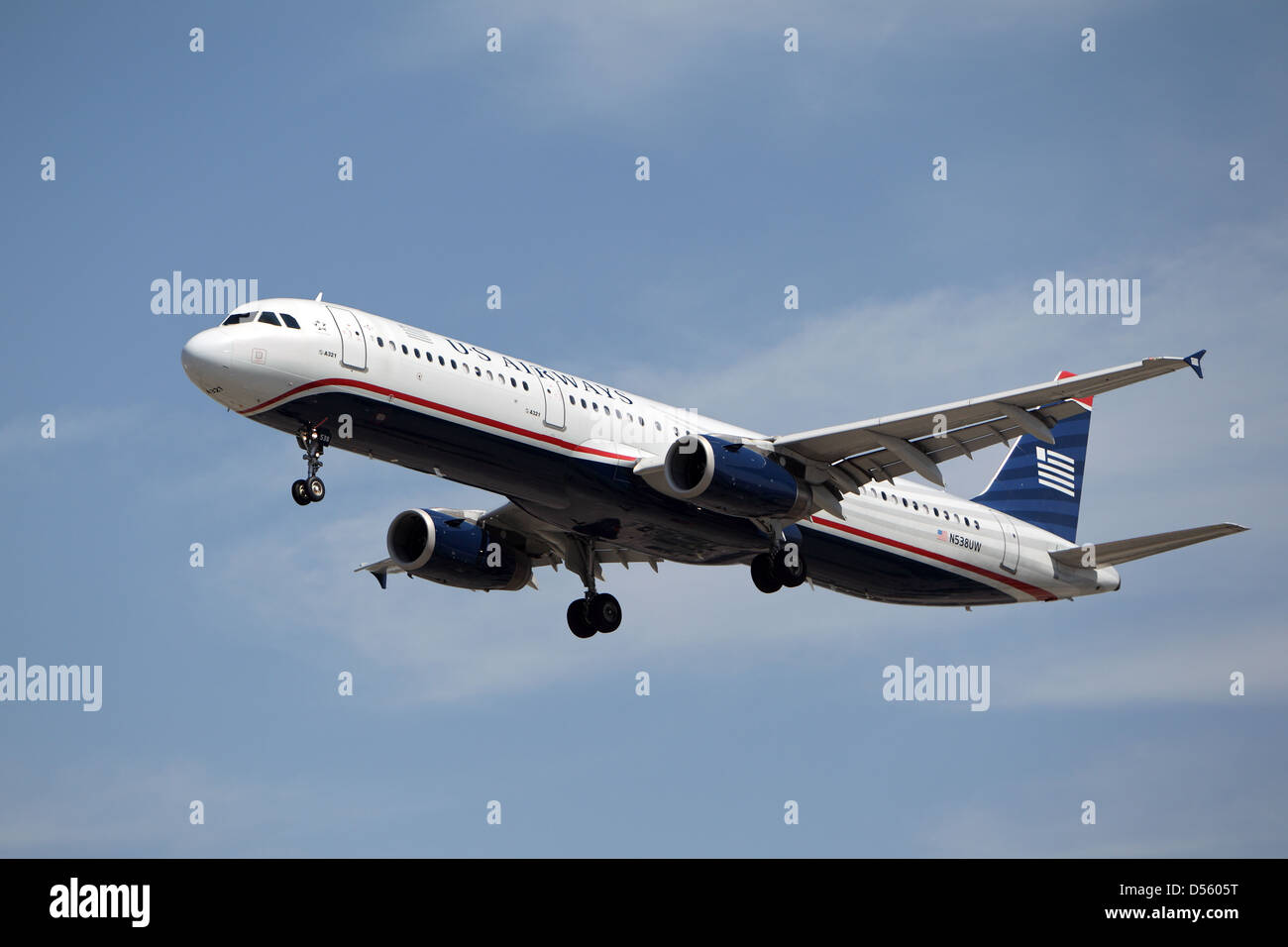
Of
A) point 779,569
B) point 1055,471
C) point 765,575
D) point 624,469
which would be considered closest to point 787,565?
point 779,569

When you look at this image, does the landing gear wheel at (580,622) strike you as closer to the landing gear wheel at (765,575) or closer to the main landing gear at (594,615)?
the main landing gear at (594,615)

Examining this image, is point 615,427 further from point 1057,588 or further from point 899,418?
point 1057,588

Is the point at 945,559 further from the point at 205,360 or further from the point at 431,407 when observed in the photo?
the point at 205,360

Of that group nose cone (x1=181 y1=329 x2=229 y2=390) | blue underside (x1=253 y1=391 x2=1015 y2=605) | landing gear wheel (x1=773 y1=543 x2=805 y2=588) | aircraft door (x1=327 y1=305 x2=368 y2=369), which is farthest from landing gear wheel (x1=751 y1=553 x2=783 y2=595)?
nose cone (x1=181 y1=329 x2=229 y2=390)

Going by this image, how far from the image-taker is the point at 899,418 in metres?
37.9

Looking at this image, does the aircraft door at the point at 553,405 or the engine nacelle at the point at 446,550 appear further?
the engine nacelle at the point at 446,550

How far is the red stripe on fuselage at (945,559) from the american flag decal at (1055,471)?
458 centimetres

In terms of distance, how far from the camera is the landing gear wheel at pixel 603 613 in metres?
45.1

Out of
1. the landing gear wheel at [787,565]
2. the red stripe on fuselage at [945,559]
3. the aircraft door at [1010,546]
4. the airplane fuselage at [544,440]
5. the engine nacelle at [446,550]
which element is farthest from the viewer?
the aircraft door at [1010,546]

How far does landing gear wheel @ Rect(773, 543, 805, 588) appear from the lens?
41.4 m

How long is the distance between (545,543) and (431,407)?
9.89 meters

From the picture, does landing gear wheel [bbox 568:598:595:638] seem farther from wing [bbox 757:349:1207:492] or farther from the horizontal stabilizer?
the horizontal stabilizer

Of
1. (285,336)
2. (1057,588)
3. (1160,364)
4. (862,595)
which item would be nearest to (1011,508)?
(1057,588)

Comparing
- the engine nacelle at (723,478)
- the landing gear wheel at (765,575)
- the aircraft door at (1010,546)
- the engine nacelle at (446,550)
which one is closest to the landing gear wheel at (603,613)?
the engine nacelle at (446,550)
